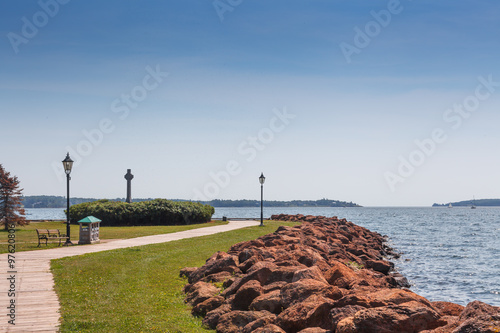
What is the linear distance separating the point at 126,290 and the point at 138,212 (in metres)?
28.1

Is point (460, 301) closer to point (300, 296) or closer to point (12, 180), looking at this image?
point (300, 296)

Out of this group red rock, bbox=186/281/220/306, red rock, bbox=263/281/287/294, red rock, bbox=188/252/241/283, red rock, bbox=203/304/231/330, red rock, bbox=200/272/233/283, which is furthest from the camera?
red rock, bbox=188/252/241/283

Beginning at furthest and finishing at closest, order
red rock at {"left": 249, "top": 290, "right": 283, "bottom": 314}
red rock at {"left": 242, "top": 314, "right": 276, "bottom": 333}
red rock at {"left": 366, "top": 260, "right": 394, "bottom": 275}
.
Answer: red rock at {"left": 366, "top": 260, "right": 394, "bottom": 275}, red rock at {"left": 249, "top": 290, "right": 283, "bottom": 314}, red rock at {"left": 242, "top": 314, "right": 276, "bottom": 333}

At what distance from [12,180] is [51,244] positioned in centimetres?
1297

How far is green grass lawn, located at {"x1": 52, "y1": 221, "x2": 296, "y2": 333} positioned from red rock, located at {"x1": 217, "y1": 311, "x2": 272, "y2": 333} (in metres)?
0.49

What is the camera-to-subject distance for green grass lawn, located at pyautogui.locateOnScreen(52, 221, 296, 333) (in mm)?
8766

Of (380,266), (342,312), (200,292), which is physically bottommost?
(380,266)

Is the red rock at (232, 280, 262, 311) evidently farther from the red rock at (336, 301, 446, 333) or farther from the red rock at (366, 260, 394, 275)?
the red rock at (366, 260, 394, 275)

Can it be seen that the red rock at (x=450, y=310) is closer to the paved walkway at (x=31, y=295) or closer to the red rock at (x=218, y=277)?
the red rock at (x=218, y=277)

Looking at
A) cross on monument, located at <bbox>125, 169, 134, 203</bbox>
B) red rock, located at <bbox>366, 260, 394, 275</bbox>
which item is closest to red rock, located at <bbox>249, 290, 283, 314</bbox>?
red rock, located at <bbox>366, 260, 394, 275</bbox>

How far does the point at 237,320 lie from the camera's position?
338 inches

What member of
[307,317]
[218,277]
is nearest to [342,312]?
[307,317]

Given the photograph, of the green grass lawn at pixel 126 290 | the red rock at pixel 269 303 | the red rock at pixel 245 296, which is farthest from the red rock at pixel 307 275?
the green grass lawn at pixel 126 290

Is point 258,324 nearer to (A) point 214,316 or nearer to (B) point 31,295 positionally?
(A) point 214,316
